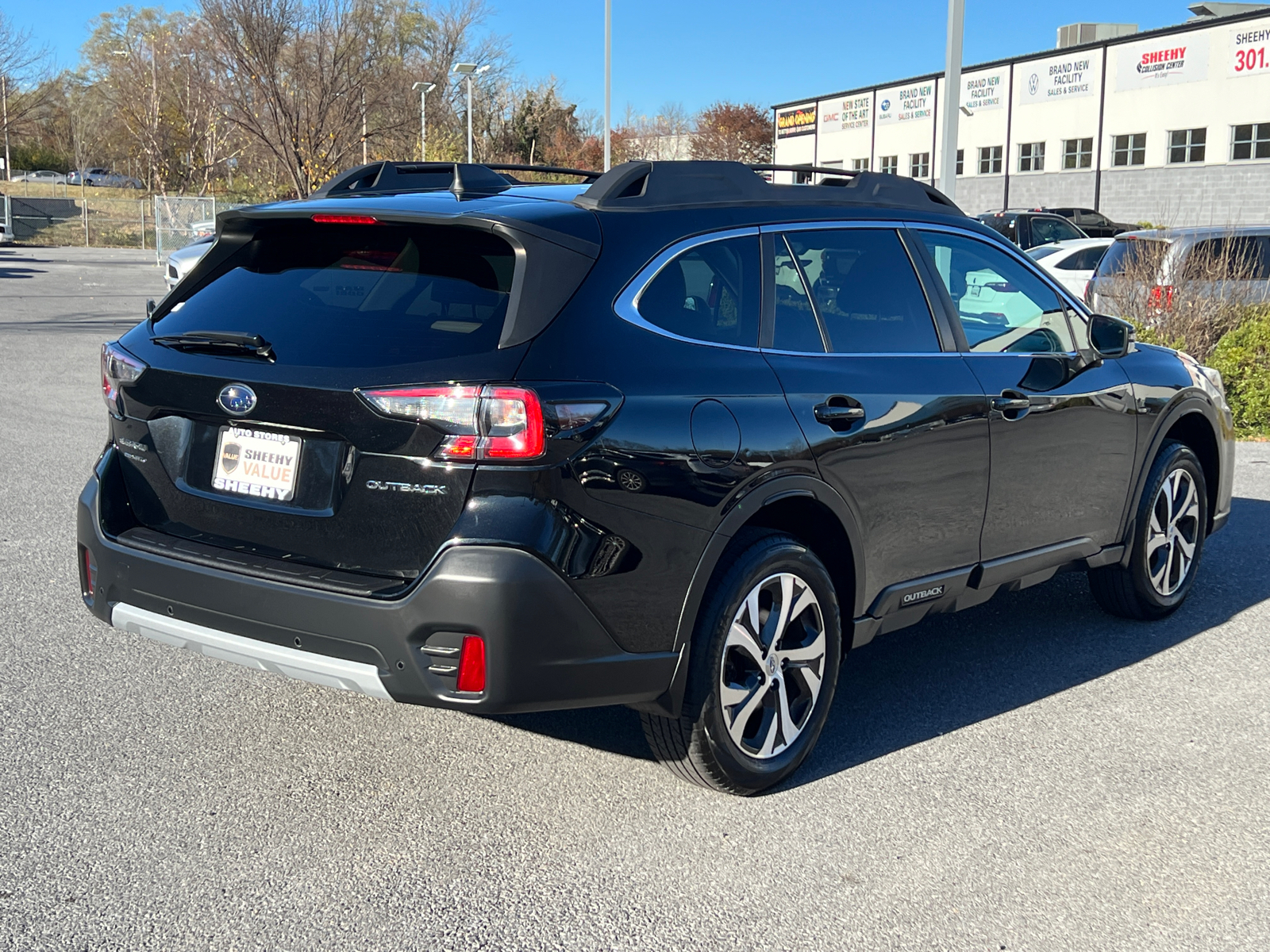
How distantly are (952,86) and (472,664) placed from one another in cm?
1053

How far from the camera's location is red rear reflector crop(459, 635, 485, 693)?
3186mm

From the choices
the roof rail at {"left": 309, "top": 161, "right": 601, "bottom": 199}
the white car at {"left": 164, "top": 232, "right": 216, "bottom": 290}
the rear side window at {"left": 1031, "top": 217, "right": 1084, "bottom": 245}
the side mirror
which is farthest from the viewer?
the rear side window at {"left": 1031, "top": 217, "right": 1084, "bottom": 245}

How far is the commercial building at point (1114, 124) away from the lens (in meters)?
41.2

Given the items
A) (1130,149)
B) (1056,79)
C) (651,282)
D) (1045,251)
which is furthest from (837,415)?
(1056,79)

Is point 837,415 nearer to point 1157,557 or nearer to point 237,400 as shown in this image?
point 237,400

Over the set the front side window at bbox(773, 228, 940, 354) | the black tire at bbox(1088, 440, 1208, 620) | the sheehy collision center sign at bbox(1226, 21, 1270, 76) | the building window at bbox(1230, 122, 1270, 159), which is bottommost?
the black tire at bbox(1088, 440, 1208, 620)

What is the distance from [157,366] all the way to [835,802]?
237 cm

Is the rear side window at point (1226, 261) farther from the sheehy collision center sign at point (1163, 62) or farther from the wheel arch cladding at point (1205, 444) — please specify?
the sheehy collision center sign at point (1163, 62)

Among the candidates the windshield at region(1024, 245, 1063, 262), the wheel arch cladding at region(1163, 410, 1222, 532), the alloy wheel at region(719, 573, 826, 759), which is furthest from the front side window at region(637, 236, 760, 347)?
the windshield at region(1024, 245, 1063, 262)

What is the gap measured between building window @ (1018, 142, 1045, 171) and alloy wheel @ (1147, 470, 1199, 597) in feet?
157

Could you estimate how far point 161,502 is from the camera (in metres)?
3.74

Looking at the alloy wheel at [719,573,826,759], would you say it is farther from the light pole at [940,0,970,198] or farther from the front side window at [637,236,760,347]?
the light pole at [940,0,970,198]

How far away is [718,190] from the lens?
3.97 m

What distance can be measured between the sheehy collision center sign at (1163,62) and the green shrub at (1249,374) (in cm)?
3562
